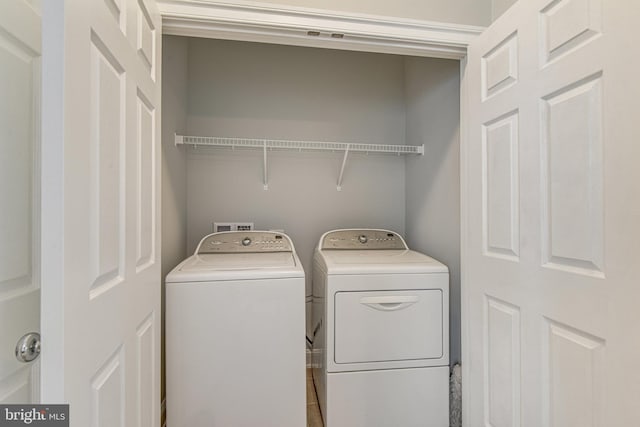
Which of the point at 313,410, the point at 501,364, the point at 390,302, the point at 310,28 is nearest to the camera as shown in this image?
the point at 501,364

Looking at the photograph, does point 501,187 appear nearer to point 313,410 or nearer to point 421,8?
point 421,8

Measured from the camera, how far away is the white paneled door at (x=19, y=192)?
66 centimetres

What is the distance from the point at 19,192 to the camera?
0.70 metres

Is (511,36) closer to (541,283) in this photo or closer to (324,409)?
(541,283)

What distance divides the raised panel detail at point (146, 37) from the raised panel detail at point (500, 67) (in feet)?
4.39

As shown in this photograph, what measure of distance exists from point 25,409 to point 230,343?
0.81 metres

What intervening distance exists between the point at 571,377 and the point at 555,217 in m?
0.49

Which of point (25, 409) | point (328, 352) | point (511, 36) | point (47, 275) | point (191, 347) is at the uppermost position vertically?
point (511, 36)

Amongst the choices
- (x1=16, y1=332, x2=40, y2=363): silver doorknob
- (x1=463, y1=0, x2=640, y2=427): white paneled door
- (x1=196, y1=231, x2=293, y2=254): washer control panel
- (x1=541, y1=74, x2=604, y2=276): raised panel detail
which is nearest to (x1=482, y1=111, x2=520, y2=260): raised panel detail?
(x1=463, y1=0, x2=640, y2=427): white paneled door

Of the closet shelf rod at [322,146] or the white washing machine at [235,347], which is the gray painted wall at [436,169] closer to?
the closet shelf rod at [322,146]

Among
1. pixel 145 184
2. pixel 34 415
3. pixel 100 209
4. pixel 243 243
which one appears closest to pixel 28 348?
pixel 34 415

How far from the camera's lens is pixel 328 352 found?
150 cm

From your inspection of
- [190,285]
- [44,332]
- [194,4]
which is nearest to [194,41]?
[194,4]

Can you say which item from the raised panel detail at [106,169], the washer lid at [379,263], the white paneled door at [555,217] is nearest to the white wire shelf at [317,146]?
the washer lid at [379,263]
